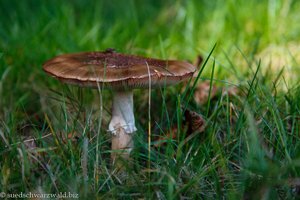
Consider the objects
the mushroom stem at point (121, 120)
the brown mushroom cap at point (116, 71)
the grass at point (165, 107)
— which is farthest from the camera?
the mushroom stem at point (121, 120)

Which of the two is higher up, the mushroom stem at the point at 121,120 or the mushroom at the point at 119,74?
the mushroom at the point at 119,74

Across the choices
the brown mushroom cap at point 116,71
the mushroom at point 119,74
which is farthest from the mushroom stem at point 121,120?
the brown mushroom cap at point 116,71

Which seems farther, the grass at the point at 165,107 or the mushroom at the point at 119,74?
the mushroom at the point at 119,74

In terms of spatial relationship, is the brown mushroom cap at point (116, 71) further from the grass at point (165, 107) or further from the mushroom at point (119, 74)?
the grass at point (165, 107)

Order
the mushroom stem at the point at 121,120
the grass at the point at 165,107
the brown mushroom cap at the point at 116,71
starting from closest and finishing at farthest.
A: 1. the grass at the point at 165,107
2. the brown mushroom cap at the point at 116,71
3. the mushroom stem at the point at 121,120

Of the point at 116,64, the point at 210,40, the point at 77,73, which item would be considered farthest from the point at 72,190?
the point at 210,40

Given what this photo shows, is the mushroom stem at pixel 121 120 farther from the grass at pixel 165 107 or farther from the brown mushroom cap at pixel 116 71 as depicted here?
the brown mushroom cap at pixel 116 71

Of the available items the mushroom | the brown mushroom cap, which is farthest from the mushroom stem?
the brown mushroom cap

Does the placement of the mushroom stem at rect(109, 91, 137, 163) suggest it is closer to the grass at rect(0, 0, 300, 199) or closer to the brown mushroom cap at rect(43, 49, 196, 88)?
the grass at rect(0, 0, 300, 199)
